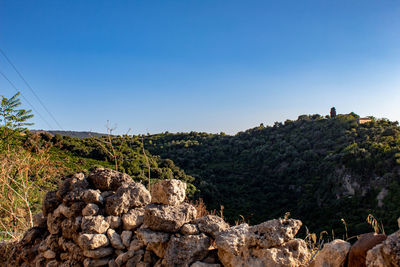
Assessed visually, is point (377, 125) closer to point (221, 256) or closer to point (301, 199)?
point (301, 199)

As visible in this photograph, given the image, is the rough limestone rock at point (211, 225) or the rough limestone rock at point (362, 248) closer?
the rough limestone rock at point (362, 248)

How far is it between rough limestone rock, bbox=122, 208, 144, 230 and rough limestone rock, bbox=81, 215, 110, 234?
0.78 feet

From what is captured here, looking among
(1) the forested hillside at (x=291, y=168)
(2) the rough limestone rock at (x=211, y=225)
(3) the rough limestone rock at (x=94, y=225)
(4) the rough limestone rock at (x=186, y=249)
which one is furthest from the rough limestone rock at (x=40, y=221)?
(1) the forested hillside at (x=291, y=168)

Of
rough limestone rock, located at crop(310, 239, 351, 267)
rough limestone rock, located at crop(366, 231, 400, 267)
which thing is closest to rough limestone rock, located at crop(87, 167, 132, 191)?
rough limestone rock, located at crop(310, 239, 351, 267)

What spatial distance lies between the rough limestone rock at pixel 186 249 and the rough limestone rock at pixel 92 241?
3.54 ft

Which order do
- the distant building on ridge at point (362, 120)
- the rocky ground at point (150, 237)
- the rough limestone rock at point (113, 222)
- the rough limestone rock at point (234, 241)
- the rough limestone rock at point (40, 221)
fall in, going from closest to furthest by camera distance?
the rocky ground at point (150, 237) < the rough limestone rock at point (234, 241) < the rough limestone rock at point (113, 222) < the rough limestone rock at point (40, 221) < the distant building on ridge at point (362, 120)

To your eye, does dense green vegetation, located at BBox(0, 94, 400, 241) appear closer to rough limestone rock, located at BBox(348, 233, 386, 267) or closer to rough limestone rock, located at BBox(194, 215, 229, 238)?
rough limestone rock, located at BBox(194, 215, 229, 238)

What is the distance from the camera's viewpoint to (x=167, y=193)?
10.8 feet

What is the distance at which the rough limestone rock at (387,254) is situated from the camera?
1634 millimetres

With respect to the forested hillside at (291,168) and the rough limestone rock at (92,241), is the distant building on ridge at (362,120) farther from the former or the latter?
the rough limestone rock at (92,241)

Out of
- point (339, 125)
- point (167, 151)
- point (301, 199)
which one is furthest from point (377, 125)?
point (167, 151)

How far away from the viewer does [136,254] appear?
3246 millimetres

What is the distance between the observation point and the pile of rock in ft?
8.36

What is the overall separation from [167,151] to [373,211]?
31273 millimetres
